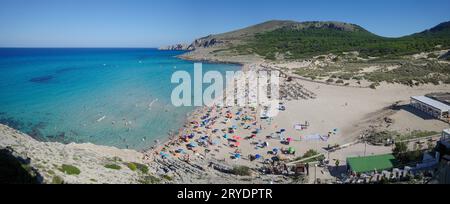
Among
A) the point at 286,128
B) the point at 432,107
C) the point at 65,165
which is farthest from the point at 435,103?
the point at 65,165

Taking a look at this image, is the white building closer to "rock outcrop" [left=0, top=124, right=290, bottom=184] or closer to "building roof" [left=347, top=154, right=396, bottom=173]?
"building roof" [left=347, top=154, right=396, bottom=173]

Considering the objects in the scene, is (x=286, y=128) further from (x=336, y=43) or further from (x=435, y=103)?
(x=336, y=43)

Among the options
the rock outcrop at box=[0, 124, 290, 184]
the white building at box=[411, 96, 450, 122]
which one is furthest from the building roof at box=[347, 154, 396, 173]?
the white building at box=[411, 96, 450, 122]

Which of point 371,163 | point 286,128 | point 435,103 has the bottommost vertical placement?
point 286,128

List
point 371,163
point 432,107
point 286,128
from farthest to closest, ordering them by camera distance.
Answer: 1. point 286,128
2. point 432,107
3. point 371,163

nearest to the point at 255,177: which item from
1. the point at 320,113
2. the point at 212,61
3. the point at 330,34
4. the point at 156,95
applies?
the point at 320,113

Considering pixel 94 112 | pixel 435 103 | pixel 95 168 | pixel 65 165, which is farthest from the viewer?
pixel 94 112
